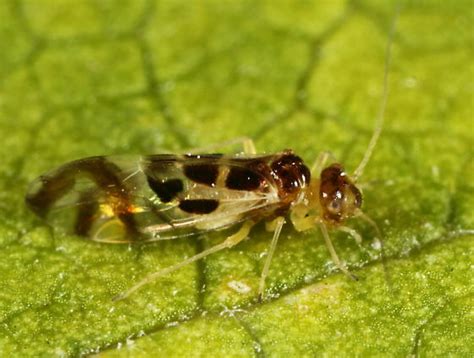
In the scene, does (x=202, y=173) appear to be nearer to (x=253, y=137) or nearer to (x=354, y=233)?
(x=253, y=137)

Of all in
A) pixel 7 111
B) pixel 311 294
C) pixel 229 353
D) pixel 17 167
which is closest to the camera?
pixel 229 353

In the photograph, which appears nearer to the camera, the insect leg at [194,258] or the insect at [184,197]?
the insect leg at [194,258]

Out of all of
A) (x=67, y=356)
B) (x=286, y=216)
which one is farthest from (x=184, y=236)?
(x=67, y=356)

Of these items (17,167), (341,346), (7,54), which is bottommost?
(341,346)

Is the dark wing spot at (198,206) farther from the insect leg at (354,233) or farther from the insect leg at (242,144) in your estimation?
the insect leg at (354,233)

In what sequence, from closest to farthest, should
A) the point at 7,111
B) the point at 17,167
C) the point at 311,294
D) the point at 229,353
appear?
the point at 229,353, the point at 311,294, the point at 17,167, the point at 7,111

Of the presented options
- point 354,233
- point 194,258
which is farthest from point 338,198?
point 194,258

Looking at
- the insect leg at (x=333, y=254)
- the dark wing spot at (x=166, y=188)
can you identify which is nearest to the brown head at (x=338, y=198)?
the insect leg at (x=333, y=254)

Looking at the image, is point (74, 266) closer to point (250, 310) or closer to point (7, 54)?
point (250, 310)

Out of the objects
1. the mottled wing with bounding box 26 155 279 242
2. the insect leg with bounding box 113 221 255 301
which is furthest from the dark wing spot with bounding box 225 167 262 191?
the insect leg with bounding box 113 221 255 301
